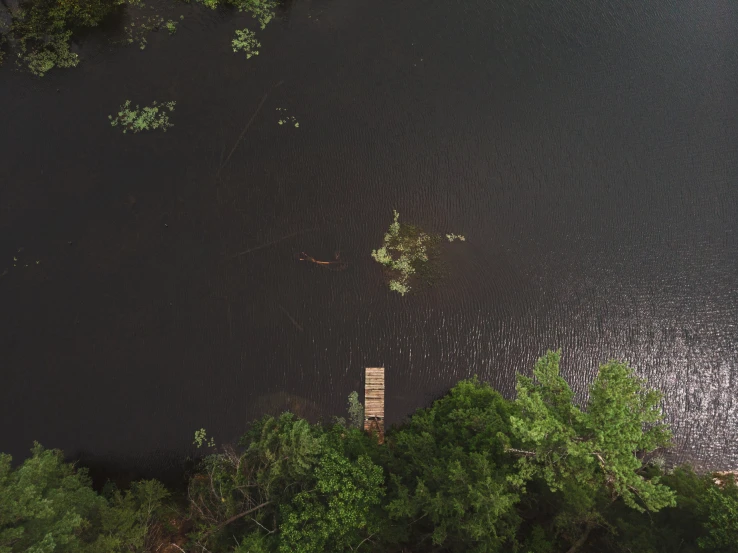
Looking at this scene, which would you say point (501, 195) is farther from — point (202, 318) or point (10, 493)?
point (10, 493)

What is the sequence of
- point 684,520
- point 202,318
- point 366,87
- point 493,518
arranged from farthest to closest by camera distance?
point 366,87 < point 202,318 < point 684,520 < point 493,518

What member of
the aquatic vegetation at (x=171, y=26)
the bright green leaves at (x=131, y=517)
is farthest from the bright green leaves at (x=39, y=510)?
the aquatic vegetation at (x=171, y=26)

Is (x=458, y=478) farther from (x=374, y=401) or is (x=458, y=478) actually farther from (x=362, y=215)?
(x=362, y=215)

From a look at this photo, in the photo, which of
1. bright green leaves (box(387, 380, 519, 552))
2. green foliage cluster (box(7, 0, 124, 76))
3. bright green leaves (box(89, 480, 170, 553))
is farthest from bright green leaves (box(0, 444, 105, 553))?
green foliage cluster (box(7, 0, 124, 76))

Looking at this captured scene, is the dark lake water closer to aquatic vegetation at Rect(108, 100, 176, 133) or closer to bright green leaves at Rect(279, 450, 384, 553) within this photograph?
aquatic vegetation at Rect(108, 100, 176, 133)

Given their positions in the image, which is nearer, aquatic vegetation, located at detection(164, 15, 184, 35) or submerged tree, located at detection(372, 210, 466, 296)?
submerged tree, located at detection(372, 210, 466, 296)

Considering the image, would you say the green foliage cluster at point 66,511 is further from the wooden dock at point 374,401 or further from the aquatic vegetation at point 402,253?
the aquatic vegetation at point 402,253

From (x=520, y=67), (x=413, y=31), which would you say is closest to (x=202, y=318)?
(x=413, y=31)
